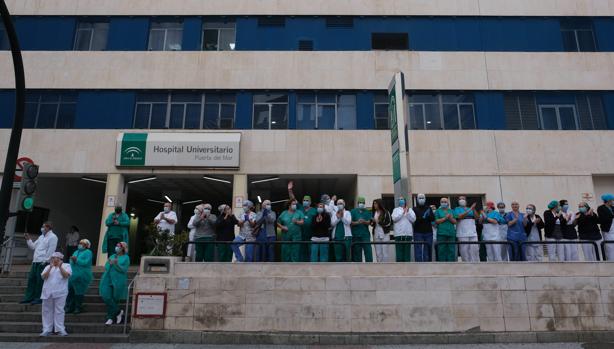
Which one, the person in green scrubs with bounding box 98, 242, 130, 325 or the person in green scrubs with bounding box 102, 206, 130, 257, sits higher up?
the person in green scrubs with bounding box 102, 206, 130, 257

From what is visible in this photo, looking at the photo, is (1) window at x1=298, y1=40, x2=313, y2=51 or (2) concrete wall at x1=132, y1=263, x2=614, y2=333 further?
(1) window at x1=298, y1=40, x2=313, y2=51

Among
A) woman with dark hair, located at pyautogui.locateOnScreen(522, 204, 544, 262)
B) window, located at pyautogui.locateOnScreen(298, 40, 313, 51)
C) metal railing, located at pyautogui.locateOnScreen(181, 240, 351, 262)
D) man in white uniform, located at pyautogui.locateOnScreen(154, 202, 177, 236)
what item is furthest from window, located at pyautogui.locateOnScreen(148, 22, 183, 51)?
woman with dark hair, located at pyautogui.locateOnScreen(522, 204, 544, 262)

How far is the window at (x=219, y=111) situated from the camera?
58.0 feet

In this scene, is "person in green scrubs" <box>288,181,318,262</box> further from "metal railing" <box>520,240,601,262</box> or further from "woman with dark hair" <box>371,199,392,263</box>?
"metal railing" <box>520,240,601,262</box>

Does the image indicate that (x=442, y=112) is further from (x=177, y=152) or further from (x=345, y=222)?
(x=177, y=152)

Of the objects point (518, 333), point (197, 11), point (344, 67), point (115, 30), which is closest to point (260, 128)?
point (344, 67)

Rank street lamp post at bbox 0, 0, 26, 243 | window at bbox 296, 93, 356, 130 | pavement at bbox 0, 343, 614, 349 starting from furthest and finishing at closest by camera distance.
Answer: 1. window at bbox 296, 93, 356, 130
2. pavement at bbox 0, 343, 614, 349
3. street lamp post at bbox 0, 0, 26, 243

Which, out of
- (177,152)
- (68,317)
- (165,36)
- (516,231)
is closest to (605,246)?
(516,231)

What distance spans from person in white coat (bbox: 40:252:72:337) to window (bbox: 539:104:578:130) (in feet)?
56.8

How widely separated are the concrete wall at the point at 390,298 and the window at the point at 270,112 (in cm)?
902

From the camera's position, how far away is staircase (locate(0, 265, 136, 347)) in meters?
8.77

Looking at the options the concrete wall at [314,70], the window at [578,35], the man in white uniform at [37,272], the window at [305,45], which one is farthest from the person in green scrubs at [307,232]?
the window at [578,35]

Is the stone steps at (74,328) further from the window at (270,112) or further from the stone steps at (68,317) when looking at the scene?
the window at (270,112)

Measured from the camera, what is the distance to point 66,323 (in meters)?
9.44
